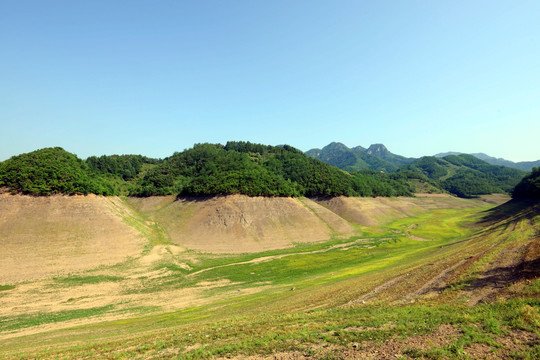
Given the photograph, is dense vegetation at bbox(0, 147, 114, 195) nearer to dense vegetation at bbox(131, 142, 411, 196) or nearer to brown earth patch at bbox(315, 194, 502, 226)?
dense vegetation at bbox(131, 142, 411, 196)

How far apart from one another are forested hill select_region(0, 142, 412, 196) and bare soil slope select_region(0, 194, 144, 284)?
3.85m

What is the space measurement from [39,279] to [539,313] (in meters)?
56.8

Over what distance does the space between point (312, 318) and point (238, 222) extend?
52049mm

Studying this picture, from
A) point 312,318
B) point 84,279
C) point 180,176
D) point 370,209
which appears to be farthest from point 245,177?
point 312,318

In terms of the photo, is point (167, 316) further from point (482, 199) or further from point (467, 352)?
point (482, 199)

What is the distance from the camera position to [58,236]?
4803 cm

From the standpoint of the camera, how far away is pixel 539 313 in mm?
13289

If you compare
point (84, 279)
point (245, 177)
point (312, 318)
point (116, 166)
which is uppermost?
point (116, 166)

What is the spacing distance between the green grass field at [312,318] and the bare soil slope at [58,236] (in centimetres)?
454

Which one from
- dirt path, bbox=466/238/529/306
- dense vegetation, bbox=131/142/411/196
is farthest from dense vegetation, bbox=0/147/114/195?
dirt path, bbox=466/238/529/306

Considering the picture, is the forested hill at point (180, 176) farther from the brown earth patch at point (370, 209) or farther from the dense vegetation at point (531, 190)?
the dense vegetation at point (531, 190)

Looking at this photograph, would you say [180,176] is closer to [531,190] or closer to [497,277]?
[497,277]

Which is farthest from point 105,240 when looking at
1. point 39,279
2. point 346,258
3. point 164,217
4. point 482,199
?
point 482,199

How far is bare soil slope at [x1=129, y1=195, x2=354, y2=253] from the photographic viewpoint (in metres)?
62.9
